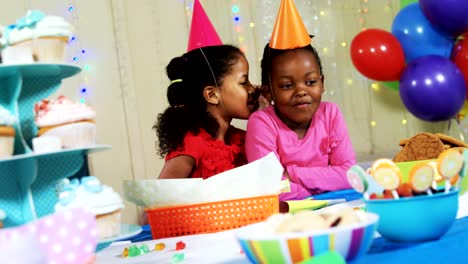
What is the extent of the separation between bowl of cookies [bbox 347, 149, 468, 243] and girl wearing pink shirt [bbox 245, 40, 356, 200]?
0.93 meters

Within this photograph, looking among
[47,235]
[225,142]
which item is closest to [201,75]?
[225,142]

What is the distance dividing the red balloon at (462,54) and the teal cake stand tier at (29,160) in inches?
68.2

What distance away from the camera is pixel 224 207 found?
1.24m

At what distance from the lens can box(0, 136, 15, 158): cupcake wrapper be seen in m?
0.86

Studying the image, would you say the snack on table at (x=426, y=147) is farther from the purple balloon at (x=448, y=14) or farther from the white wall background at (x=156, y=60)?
the white wall background at (x=156, y=60)

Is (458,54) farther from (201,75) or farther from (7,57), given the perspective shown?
(7,57)

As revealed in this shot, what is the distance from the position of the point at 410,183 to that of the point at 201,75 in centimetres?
121

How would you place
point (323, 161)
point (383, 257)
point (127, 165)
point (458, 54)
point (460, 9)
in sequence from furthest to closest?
point (127, 165)
point (458, 54)
point (460, 9)
point (323, 161)
point (383, 257)

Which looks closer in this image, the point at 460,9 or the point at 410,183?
the point at 410,183

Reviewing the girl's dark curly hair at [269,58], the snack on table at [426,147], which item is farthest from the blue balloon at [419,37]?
the snack on table at [426,147]

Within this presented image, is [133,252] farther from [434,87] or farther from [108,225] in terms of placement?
[434,87]

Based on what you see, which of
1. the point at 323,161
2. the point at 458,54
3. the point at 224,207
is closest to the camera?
the point at 224,207

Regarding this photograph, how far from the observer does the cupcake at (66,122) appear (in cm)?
92

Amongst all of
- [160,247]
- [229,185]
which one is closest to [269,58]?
[229,185]
